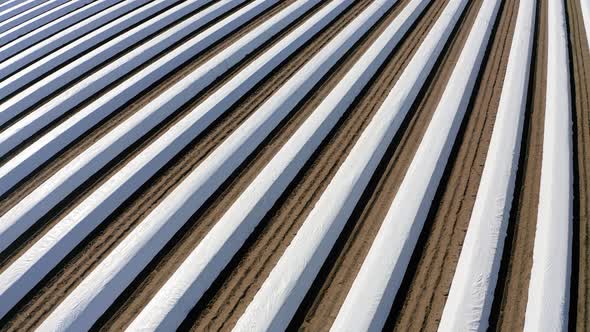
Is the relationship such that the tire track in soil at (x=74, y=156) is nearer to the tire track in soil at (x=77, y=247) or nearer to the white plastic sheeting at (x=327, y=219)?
the tire track in soil at (x=77, y=247)

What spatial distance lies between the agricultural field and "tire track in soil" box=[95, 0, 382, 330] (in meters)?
0.02

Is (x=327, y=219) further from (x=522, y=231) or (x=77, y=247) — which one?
(x=77, y=247)

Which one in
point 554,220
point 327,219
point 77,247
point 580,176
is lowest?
point 77,247

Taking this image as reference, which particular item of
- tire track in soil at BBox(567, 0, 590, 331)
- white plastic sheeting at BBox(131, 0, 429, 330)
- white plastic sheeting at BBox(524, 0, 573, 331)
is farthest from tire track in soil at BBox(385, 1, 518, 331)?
white plastic sheeting at BBox(131, 0, 429, 330)

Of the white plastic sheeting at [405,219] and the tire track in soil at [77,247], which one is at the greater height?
the white plastic sheeting at [405,219]

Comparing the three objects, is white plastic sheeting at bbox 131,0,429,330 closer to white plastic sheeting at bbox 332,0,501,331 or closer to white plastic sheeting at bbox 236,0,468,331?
white plastic sheeting at bbox 236,0,468,331

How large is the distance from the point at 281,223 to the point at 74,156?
2811mm

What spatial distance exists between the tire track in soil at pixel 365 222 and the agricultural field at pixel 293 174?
21mm

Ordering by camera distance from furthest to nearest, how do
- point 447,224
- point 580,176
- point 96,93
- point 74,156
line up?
point 96,93 < point 74,156 < point 580,176 < point 447,224

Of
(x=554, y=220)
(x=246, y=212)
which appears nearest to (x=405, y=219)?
(x=554, y=220)

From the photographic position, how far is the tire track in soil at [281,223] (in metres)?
3.70

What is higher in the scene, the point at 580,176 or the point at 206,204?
the point at 580,176

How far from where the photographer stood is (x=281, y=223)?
4430 millimetres

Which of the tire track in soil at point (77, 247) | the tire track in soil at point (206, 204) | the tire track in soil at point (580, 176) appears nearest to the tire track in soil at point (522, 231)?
the tire track in soil at point (580, 176)
